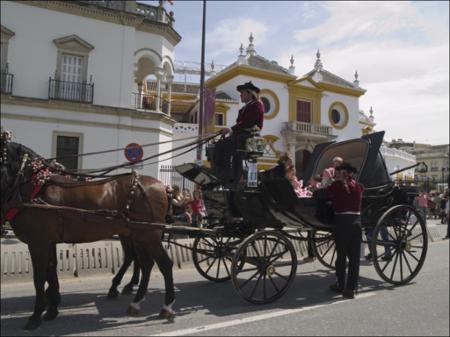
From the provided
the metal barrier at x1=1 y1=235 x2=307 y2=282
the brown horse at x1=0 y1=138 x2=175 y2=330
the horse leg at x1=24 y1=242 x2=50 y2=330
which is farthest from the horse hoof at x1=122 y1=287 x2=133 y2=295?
the horse leg at x1=24 y1=242 x2=50 y2=330

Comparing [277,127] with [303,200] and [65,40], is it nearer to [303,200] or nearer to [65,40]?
[65,40]

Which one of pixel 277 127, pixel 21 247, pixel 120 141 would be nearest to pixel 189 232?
pixel 21 247

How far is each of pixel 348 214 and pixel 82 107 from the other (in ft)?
50.1

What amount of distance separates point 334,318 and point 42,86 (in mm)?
16713

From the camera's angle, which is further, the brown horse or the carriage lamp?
the carriage lamp

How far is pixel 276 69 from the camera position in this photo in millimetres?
32094

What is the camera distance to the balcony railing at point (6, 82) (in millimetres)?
17578

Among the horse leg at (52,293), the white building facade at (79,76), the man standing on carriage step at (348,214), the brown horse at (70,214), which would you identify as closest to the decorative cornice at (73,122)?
the white building facade at (79,76)

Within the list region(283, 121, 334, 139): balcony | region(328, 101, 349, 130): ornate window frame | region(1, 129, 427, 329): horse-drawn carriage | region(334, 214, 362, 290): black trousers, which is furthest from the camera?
region(328, 101, 349, 130): ornate window frame

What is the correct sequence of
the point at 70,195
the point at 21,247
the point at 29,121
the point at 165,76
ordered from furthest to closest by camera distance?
the point at 165,76 < the point at 29,121 < the point at 21,247 < the point at 70,195

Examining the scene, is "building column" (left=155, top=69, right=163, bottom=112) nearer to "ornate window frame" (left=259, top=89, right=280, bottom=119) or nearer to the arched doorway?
"ornate window frame" (left=259, top=89, right=280, bottom=119)

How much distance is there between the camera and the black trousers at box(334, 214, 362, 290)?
6172 millimetres

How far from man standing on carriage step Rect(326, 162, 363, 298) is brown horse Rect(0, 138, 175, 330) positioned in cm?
244

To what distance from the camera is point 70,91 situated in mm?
18906
